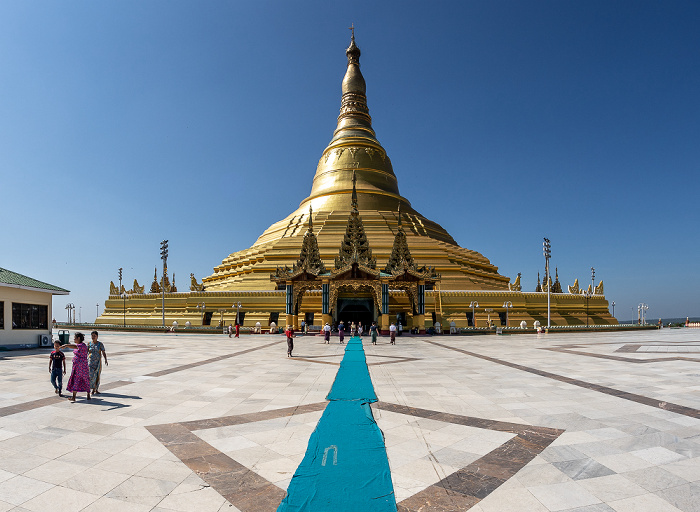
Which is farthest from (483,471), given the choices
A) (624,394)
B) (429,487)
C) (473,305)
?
(473,305)

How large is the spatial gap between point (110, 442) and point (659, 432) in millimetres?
8907

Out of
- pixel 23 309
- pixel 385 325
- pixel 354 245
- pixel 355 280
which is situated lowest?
pixel 385 325

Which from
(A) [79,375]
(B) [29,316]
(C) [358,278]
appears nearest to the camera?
(A) [79,375]

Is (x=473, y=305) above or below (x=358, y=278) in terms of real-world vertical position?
below

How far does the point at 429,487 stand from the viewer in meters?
4.78

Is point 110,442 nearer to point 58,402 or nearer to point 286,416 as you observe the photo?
point 286,416

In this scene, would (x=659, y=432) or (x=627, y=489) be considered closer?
(x=627, y=489)

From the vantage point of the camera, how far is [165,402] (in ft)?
29.1

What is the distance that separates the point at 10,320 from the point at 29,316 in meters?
1.25

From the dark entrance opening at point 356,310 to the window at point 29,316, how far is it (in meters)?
21.0

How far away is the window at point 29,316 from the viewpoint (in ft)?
66.3

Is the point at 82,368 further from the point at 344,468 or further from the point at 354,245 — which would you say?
the point at 354,245

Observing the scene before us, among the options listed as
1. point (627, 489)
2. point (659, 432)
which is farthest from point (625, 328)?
point (627, 489)

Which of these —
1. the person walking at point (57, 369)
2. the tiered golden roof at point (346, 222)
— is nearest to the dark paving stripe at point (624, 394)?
the person walking at point (57, 369)
